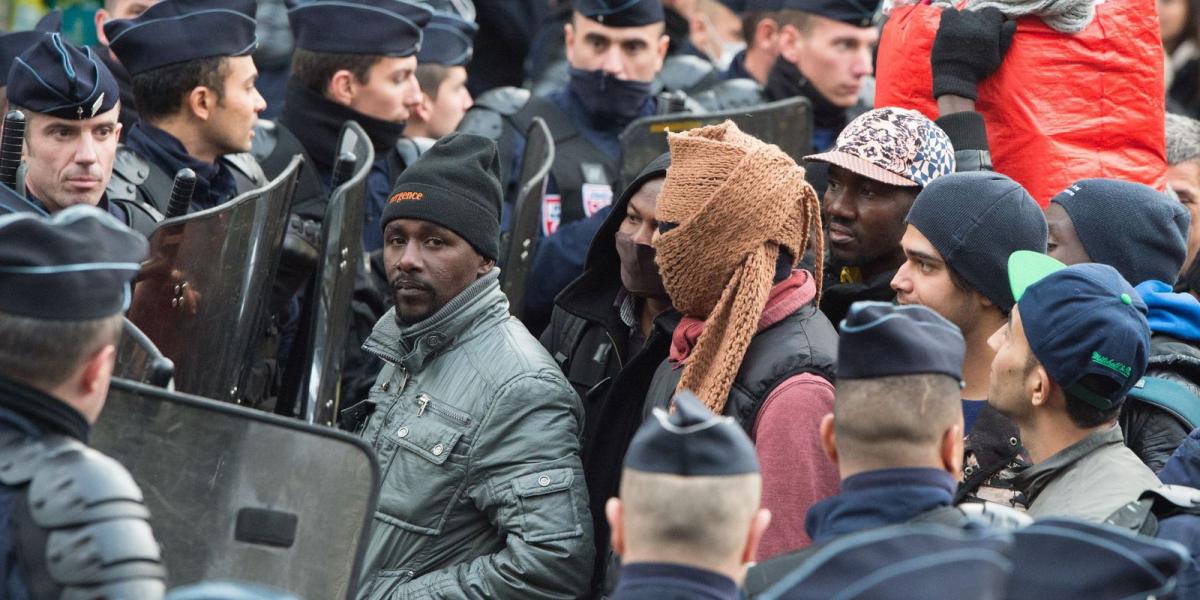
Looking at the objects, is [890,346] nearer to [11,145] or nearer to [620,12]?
[11,145]

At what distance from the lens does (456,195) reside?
4480 millimetres

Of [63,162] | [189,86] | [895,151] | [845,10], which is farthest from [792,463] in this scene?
[845,10]

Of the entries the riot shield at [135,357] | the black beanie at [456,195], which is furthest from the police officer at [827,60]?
the riot shield at [135,357]

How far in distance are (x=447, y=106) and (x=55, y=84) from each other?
105 inches

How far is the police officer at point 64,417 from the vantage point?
2.71m

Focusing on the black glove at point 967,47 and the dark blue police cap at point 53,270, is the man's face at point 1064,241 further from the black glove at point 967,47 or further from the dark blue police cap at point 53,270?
the dark blue police cap at point 53,270

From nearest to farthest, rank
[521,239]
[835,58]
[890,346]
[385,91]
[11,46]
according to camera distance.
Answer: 1. [890,346]
2. [521,239]
3. [11,46]
4. [385,91]
5. [835,58]

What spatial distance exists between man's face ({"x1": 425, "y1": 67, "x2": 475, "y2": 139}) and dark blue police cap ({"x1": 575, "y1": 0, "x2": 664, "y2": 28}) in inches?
26.7

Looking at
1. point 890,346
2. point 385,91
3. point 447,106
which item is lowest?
point 447,106

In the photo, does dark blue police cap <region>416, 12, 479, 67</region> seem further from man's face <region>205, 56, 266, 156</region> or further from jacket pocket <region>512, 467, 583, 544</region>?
jacket pocket <region>512, 467, 583, 544</region>

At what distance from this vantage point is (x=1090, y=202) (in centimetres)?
453

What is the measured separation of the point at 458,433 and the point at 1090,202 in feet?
6.00

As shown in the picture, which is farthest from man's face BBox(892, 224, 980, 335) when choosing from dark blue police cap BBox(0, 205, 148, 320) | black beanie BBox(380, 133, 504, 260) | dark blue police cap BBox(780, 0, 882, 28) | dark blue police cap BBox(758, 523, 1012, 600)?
dark blue police cap BBox(780, 0, 882, 28)

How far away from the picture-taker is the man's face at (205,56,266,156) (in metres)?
5.50
